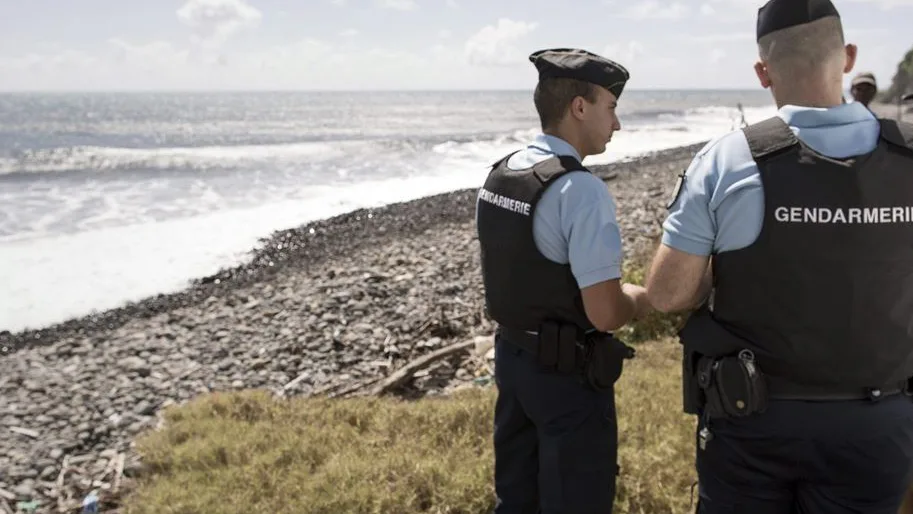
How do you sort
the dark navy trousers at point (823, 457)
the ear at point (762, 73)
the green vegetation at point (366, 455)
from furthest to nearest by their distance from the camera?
the green vegetation at point (366, 455) → the ear at point (762, 73) → the dark navy trousers at point (823, 457)

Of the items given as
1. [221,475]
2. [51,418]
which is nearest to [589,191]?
[221,475]

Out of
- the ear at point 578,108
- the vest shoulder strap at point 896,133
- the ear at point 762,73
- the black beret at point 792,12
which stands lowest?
the vest shoulder strap at point 896,133

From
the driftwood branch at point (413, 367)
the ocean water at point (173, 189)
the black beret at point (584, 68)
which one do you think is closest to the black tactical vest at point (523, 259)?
the black beret at point (584, 68)

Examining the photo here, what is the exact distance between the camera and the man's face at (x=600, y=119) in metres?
2.96

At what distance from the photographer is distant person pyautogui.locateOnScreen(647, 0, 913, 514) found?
2.14 m

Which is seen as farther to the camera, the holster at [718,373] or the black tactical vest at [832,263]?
the holster at [718,373]

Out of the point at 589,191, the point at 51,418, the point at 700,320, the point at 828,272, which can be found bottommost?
the point at 51,418

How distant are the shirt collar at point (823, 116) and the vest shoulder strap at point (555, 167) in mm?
802

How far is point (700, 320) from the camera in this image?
96.2 inches

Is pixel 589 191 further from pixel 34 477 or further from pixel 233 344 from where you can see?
pixel 233 344

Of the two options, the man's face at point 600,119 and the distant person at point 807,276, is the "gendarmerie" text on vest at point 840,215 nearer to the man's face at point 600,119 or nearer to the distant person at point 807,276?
the distant person at point 807,276

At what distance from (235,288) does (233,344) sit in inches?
136

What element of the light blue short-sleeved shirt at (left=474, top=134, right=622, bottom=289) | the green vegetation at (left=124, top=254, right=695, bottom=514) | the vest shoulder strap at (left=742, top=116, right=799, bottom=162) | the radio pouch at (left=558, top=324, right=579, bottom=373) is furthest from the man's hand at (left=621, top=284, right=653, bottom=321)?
the green vegetation at (left=124, top=254, right=695, bottom=514)

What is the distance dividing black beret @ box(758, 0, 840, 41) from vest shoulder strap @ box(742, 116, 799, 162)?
0.90 ft
